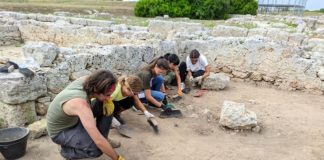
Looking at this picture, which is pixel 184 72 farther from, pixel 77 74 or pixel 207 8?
pixel 207 8

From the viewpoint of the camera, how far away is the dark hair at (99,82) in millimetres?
3312

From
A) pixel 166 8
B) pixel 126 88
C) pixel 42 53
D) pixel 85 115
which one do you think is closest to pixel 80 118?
pixel 85 115

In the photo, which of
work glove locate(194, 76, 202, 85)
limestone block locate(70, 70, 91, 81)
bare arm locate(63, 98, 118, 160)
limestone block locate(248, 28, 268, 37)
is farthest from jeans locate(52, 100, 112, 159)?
limestone block locate(248, 28, 268, 37)

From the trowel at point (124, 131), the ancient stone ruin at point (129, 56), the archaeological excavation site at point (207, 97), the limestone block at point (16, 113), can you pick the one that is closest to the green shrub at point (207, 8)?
the ancient stone ruin at point (129, 56)

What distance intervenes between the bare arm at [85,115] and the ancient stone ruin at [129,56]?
152cm

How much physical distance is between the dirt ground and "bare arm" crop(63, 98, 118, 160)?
848 mm

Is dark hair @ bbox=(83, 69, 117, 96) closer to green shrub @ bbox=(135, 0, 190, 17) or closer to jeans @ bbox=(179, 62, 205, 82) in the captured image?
jeans @ bbox=(179, 62, 205, 82)

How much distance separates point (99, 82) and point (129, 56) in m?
3.21

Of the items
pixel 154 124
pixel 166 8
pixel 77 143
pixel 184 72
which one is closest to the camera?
pixel 77 143

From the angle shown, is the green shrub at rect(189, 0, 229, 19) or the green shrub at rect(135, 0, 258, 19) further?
the green shrub at rect(135, 0, 258, 19)

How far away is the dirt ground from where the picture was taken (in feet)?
14.0

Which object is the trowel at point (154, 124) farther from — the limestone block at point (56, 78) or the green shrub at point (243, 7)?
the green shrub at point (243, 7)

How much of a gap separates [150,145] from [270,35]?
286 inches

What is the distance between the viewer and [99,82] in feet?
10.9
